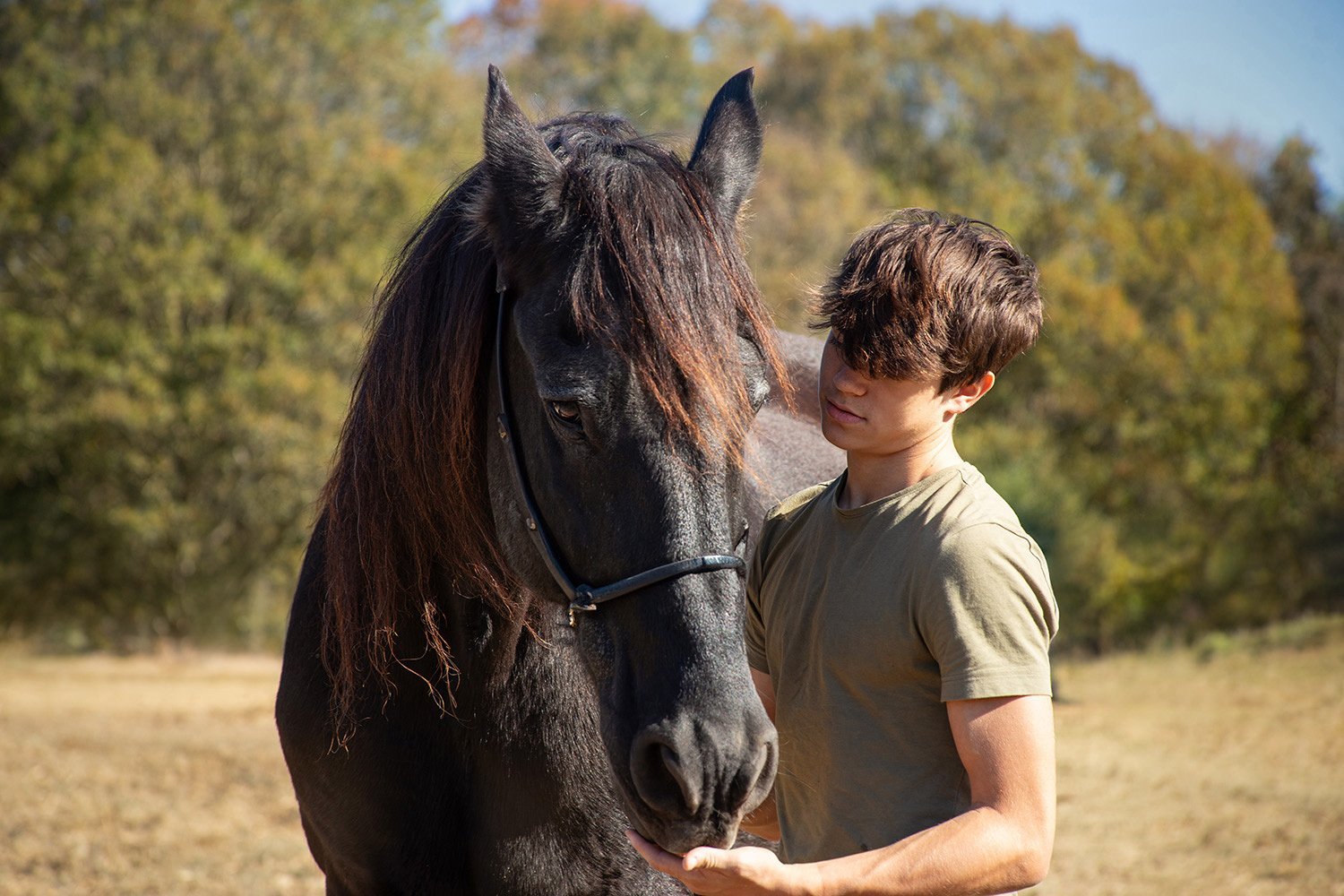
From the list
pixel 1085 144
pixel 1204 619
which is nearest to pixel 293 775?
pixel 1204 619

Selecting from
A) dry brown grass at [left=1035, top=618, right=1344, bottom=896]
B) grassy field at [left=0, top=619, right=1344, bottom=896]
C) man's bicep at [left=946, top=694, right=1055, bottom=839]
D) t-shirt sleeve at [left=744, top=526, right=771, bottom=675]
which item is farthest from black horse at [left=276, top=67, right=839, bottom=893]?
dry brown grass at [left=1035, top=618, right=1344, bottom=896]

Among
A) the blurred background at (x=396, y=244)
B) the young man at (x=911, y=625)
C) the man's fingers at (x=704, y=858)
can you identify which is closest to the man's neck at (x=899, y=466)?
the young man at (x=911, y=625)

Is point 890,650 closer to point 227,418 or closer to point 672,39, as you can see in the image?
point 227,418

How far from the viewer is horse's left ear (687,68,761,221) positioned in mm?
2211

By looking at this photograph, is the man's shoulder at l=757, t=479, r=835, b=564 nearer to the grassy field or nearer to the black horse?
the black horse

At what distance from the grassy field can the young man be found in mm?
4477

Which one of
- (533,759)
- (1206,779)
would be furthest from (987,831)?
(1206,779)

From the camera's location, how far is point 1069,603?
63.9 feet

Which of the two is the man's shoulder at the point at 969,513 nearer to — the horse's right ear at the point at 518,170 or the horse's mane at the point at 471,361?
the horse's mane at the point at 471,361

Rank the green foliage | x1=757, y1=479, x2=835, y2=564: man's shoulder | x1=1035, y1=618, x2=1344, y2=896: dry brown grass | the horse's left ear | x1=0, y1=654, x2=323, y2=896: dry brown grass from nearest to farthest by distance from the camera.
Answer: x1=757, y1=479, x2=835, y2=564: man's shoulder < the horse's left ear < x1=0, y1=654, x2=323, y2=896: dry brown grass < x1=1035, y1=618, x2=1344, y2=896: dry brown grass < the green foliage

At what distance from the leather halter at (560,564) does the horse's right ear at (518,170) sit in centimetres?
14

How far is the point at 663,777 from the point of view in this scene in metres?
1.64

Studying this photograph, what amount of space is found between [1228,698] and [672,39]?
75.8 ft

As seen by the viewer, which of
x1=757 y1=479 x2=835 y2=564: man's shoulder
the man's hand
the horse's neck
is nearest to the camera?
the man's hand
